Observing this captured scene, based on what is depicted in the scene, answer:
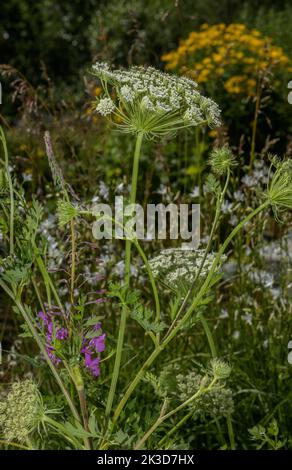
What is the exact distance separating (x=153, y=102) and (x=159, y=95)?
54 mm

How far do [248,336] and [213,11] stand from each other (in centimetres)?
1202

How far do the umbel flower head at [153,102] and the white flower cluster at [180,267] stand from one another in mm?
320

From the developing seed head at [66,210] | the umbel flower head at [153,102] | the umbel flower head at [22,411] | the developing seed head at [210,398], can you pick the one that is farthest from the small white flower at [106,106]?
the developing seed head at [210,398]

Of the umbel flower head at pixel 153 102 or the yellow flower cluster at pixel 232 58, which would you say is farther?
the yellow flower cluster at pixel 232 58

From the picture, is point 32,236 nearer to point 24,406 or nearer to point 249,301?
point 24,406

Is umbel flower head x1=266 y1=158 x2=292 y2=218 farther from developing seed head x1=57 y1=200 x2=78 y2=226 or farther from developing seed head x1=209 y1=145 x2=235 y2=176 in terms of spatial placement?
developing seed head x1=57 y1=200 x2=78 y2=226

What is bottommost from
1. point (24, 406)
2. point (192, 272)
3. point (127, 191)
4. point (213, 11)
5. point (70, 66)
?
point (24, 406)

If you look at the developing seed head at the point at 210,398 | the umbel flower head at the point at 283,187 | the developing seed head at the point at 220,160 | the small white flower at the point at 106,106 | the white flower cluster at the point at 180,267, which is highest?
the small white flower at the point at 106,106

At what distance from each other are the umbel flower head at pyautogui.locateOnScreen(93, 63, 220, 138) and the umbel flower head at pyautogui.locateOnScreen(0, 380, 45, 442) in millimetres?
537

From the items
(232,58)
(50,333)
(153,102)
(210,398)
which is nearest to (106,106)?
(153,102)

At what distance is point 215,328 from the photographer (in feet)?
9.59

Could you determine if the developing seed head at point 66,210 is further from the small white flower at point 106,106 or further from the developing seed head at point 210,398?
the developing seed head at point 210,398

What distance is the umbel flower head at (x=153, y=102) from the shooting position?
1.45m
